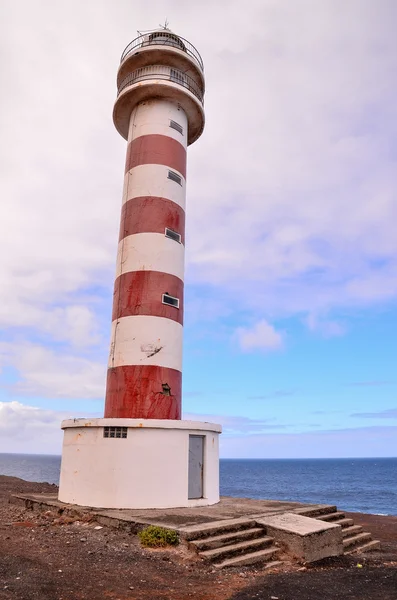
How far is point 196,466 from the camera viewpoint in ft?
45.4

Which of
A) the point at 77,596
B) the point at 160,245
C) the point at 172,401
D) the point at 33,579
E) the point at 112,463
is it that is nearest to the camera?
the point at 77,596

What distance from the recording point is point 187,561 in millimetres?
8734

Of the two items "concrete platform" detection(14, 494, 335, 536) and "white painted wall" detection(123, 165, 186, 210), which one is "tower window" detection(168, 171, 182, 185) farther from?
"concrete platform" detection(14, 494, 335, 536)

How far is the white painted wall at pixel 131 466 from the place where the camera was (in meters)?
12.5

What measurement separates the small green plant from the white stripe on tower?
4329mm

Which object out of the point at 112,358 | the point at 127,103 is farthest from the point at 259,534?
the point at 127,103

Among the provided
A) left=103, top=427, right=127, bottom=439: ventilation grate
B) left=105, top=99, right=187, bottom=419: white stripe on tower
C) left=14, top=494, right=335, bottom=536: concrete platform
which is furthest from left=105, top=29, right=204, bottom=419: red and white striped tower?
left=14, top=494, right=335, bottom=536: concrete platform

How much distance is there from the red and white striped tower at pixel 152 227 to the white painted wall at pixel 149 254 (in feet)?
0.11

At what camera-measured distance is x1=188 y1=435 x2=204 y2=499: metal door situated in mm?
13586

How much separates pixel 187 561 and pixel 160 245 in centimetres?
965

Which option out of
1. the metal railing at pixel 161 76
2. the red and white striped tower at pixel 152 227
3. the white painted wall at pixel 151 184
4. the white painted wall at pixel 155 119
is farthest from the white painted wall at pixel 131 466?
the metal railing at pixel 161 76

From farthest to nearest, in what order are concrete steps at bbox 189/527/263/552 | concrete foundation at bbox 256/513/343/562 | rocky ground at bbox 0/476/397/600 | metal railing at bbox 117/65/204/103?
metal railing at bbox 117/65/204/103 → concrete foundation at bbox 256/513/343/562 → concrete steps at bbox 189/527/263/552 → rocky ground at bbox 0/476/397/600

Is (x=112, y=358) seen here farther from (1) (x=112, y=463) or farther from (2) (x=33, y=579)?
(2) (x=33, y=579)

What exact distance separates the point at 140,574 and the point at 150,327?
7611 millimetres
